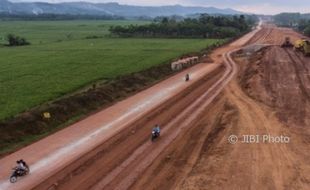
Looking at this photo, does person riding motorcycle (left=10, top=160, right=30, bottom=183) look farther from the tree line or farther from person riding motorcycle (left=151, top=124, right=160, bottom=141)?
the tree line

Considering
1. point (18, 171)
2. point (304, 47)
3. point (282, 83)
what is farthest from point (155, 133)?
point (304, 47)

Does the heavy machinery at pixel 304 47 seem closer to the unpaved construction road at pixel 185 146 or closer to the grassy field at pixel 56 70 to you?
the grassy field at pixel 56 70

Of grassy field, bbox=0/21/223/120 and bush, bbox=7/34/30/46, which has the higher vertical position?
grassy field, bbox=0/21/223/120

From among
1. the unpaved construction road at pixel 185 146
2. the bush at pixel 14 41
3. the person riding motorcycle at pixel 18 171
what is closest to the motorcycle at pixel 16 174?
the person riding motorcycle at pixel 18 171

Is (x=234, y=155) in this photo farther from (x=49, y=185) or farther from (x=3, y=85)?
(x=3, y=85)

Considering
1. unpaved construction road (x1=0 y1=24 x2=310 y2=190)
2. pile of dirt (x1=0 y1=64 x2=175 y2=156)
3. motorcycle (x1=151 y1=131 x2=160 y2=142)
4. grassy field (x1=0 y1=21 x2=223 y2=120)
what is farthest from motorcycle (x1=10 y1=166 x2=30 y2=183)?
grassy field (x1=0 y1=21 x2=223 y2=120)

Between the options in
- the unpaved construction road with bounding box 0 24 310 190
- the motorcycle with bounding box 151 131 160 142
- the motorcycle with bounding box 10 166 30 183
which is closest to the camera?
the unpaved construction road with bounding box 0 24 310 190
